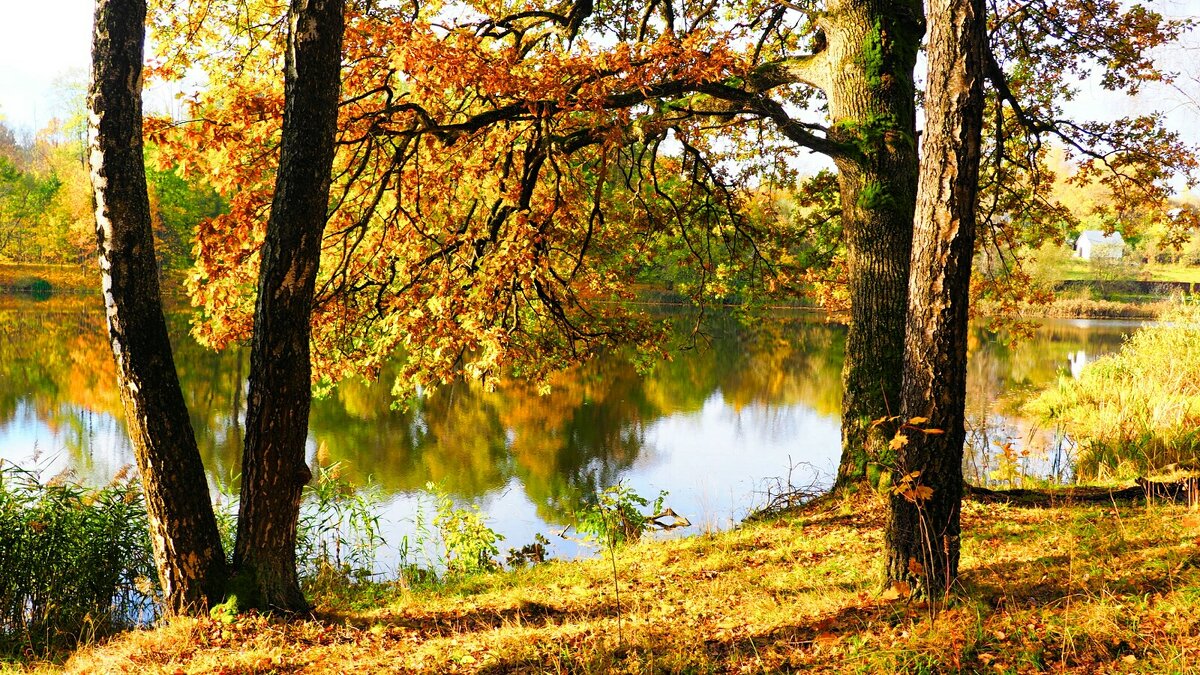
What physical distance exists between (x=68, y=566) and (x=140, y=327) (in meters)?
2.81

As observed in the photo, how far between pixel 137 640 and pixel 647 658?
9.26 ft

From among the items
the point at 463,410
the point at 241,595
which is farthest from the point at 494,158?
the point at 463,410

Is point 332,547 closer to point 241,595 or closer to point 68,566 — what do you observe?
point 68,566

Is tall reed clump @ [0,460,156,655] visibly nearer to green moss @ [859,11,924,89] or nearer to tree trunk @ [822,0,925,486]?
tree trunk @ [822,0,925,486]

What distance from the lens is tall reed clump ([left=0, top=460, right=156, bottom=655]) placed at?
5.07m

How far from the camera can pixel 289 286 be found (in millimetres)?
3811

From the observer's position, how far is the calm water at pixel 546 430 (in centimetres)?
1086

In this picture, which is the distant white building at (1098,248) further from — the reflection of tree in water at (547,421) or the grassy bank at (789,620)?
the grassy bank at (789,620)

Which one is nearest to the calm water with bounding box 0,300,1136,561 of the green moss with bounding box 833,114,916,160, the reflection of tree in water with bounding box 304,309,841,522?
the reflection of tree in water with bounding box 304,309,841,522

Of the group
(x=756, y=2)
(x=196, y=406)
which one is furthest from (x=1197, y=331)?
(x=196, y=406)

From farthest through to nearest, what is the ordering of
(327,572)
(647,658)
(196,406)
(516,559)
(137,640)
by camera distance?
(196,406)
(516,559)
(327,572)
(137,640)
(647,658)

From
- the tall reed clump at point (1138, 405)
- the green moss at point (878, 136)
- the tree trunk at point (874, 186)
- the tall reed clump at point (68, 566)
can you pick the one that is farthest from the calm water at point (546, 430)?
the green moss at point (878, 136)

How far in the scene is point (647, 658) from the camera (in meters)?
3.15

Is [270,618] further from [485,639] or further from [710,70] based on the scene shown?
[710,70]
